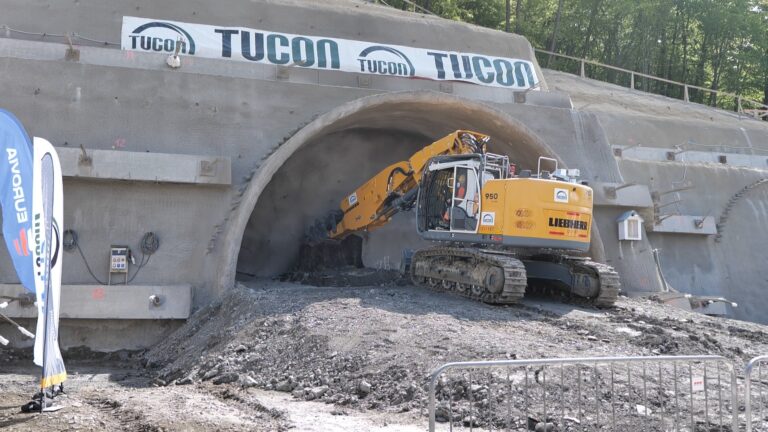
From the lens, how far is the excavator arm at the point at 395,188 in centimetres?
1484

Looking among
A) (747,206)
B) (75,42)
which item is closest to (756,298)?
(747,206)

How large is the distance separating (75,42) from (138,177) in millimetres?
5594

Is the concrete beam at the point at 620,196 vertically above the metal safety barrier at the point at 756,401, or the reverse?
the concrete beam at the point at 620,196

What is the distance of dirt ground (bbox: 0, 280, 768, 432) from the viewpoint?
24.8 feet

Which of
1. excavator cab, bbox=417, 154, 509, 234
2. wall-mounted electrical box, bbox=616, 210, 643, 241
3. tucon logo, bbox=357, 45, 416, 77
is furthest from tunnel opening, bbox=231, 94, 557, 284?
excavator cab, bbox=417, 154, 509, 234

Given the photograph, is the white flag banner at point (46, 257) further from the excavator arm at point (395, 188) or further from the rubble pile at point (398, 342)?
the excavator arm at point (395, 188)

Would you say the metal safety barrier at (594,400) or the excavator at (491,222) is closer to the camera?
the metal safety barrier at (594,400)

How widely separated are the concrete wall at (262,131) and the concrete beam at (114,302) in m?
0.41

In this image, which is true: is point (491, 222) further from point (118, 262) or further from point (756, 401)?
point (118, 262)

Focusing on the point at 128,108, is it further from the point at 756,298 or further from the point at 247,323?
the point at 756,298

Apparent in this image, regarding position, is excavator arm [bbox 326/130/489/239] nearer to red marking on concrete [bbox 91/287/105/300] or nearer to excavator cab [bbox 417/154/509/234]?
excavator cab [bbox 417/154/509/234]

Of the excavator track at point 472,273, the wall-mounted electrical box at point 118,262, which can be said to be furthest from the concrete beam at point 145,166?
the excavator track at point 472,273

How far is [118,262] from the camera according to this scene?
14.1 meters

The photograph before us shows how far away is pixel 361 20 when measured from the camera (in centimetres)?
2008
